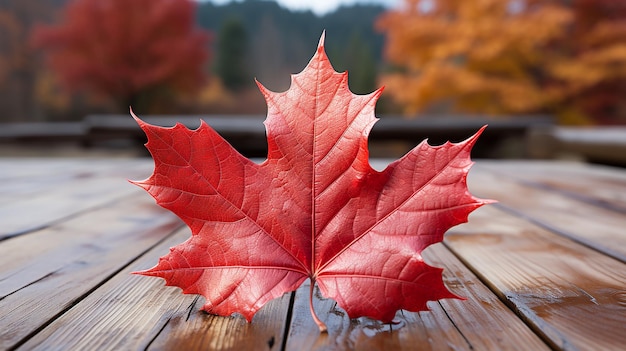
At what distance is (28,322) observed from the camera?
331 mm

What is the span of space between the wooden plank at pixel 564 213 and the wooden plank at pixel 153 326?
43 centimetres

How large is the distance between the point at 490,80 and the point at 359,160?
19.5 ft

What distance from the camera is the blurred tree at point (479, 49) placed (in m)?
5.28

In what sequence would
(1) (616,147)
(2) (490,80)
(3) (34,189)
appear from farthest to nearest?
(2) (490,80), (1) (616,147), (3) (34,189)

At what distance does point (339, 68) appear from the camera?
9609 mm

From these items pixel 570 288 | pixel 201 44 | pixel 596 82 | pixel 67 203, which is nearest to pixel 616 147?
pixel 570 288

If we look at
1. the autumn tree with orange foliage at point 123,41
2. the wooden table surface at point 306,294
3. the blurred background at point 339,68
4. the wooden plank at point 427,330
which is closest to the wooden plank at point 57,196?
the wooden table surface at point 306,294

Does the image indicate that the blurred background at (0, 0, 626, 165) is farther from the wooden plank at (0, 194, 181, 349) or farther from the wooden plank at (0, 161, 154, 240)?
the wooden plank at (0, 194, 181, 349)

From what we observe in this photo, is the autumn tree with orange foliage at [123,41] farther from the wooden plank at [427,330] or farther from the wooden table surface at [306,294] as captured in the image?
the wooden plank at [427,330]

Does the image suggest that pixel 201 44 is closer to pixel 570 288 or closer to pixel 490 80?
pixel 490 80

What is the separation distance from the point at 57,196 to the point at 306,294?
0.82 meters

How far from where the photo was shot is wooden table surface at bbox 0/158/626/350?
299mm

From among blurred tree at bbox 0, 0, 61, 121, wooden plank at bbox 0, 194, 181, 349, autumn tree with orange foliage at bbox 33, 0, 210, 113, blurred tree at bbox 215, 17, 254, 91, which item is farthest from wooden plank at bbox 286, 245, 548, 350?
blurred tree at bbox 0, 0, 61, 121

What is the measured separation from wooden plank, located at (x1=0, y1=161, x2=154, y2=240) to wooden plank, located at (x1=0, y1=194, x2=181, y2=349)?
54 millimetres
